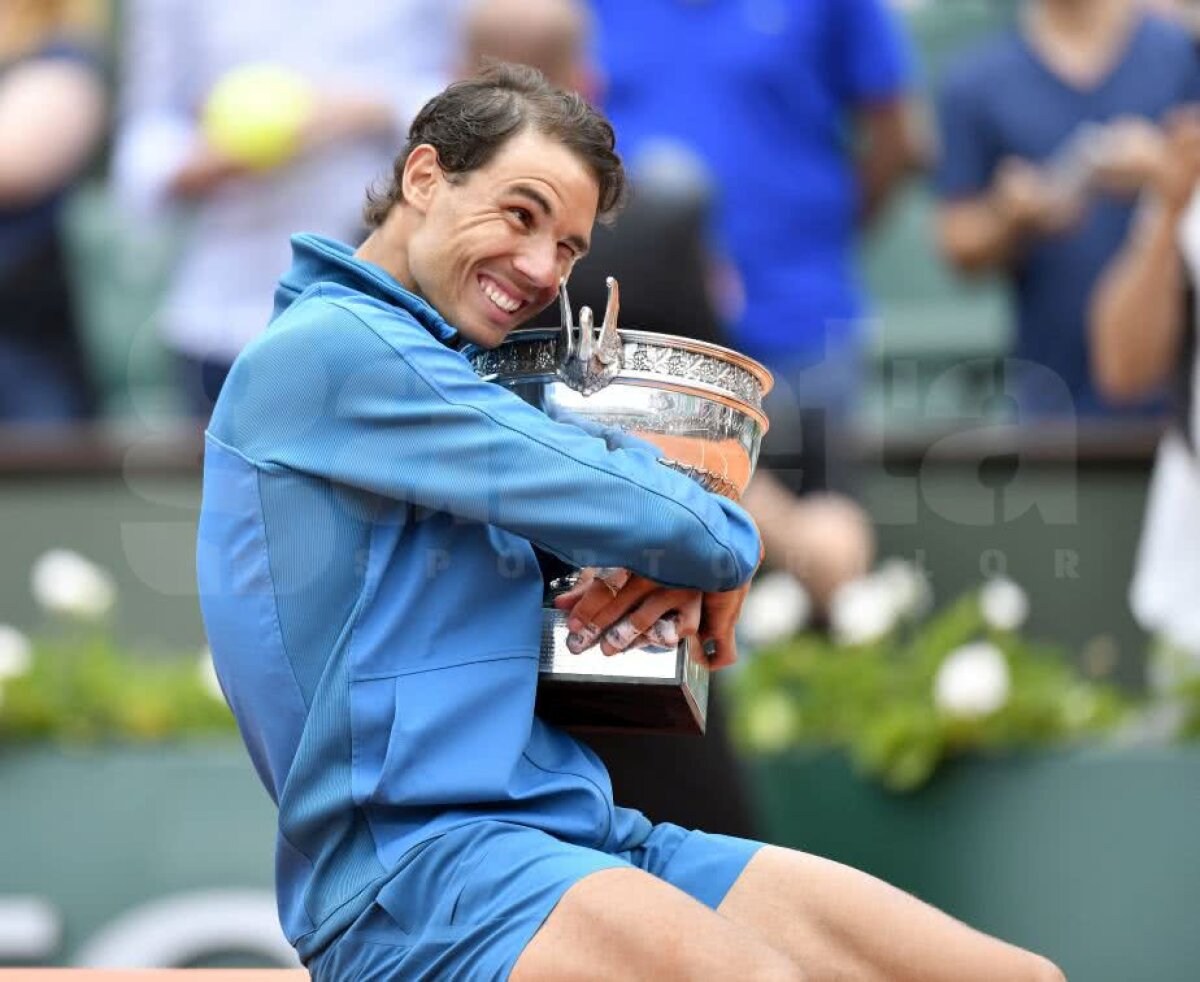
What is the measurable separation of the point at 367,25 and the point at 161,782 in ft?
6.40

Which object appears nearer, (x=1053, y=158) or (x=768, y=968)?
(x=768, y=968)

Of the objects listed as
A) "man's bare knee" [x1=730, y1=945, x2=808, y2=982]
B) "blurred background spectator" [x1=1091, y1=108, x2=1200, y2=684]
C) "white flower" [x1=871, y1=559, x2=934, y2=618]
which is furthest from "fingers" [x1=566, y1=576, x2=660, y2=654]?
"blurred background spectator" [x1=1091, y1=108, x2=1200, y2=684]

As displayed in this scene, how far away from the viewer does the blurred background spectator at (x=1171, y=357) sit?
14.8ft

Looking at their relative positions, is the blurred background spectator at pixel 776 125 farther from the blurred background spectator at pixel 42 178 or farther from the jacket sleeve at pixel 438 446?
the jacket sleeve at pixel 438 446

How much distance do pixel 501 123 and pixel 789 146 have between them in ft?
9.20

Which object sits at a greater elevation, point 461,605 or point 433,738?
point 461,605

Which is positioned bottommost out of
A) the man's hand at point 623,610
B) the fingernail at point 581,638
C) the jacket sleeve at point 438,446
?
the fingernail at point 581,638

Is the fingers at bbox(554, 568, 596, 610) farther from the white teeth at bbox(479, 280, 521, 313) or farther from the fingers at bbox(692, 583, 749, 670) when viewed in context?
the white teeth at bbox(479, 280, 521, 313)

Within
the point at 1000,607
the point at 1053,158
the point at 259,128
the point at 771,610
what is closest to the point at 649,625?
the point at 771,610

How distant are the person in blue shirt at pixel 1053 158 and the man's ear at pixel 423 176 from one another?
9.71 ft

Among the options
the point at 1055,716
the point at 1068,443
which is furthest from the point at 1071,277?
the point at 1055,716

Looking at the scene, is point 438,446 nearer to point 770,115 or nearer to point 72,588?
point 72,588

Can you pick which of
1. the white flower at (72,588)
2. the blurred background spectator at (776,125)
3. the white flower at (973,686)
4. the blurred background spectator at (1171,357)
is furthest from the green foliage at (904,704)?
the white flower at (72,588)

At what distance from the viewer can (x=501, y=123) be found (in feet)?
8.00
